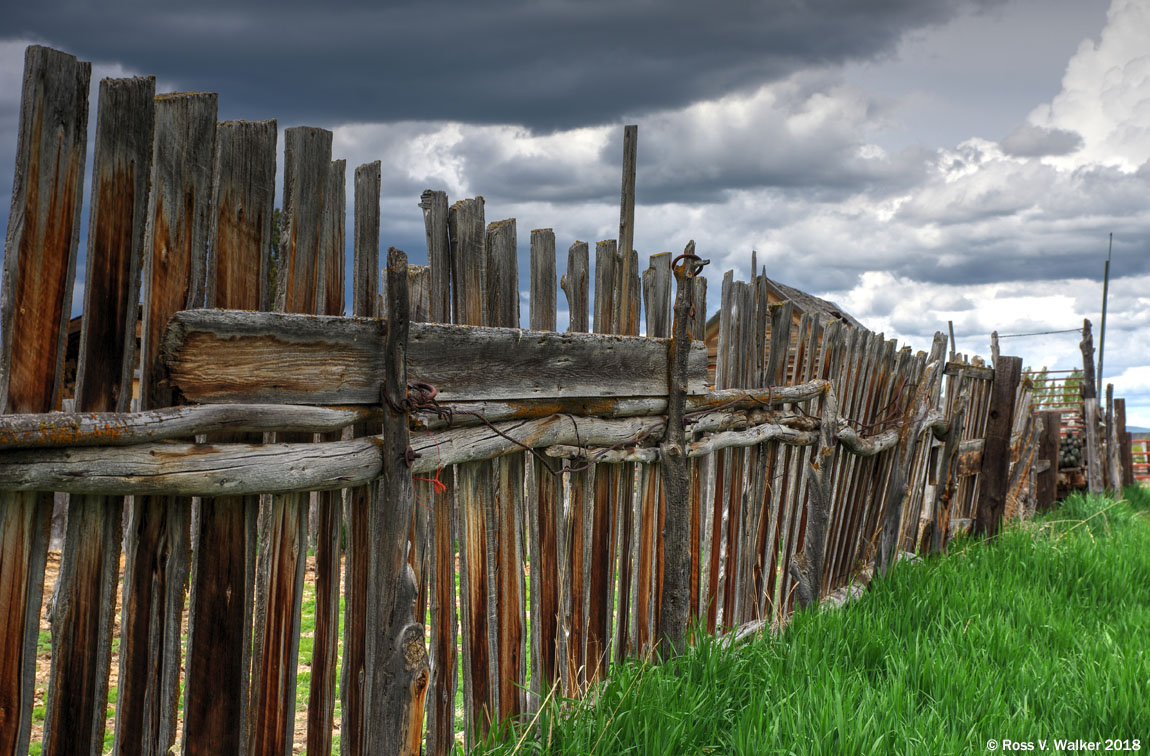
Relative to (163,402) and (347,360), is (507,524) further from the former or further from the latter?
(163,402)

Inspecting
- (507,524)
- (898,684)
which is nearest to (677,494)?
(507,524)

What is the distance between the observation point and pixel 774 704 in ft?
10.7

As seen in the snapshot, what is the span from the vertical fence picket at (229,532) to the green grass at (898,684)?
99 centimetres

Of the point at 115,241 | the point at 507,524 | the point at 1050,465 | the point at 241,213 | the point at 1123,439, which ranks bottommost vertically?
the point at 1050,465

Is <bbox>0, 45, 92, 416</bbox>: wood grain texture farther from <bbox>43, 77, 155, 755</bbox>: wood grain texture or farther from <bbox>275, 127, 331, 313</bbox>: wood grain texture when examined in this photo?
Answer: <bbox>275, 127, 331, 313</bbox>: wood grain texture

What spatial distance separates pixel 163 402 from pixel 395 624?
884 millimetres

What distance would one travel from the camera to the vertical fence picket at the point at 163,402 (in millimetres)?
1985

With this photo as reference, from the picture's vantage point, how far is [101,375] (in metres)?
1.95

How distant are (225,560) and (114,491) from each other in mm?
374

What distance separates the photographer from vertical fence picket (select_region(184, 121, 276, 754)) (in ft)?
6.86

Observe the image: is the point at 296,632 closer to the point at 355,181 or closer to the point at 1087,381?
the point at 355,181

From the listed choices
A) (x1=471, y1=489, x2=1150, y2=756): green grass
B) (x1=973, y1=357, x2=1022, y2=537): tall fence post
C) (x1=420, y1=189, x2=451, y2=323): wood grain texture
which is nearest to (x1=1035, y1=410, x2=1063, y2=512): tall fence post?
(x1=973, y1=357, x2=1022, y2=537): tall fence post

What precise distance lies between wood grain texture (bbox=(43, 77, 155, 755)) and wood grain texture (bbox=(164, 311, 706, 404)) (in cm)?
14

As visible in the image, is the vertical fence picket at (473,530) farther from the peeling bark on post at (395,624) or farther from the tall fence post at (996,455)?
the tall fence post at (996,455)
